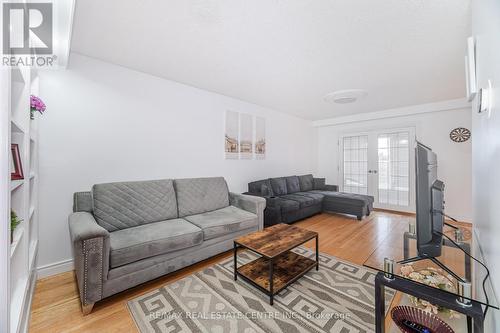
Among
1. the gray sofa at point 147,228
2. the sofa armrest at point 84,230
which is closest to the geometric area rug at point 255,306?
the gray sofa at point 147,228

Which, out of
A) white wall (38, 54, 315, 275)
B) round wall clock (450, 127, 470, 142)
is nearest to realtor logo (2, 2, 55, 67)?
white wall (38, 54, 315, 275)

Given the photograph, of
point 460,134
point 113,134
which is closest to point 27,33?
point 113,134

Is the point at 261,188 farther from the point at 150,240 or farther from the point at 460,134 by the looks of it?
the point at 460,134

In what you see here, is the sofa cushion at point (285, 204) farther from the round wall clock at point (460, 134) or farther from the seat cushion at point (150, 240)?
Answer: the round wall clock at point (460, 134)

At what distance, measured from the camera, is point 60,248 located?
2176 mm

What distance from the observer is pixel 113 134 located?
250 centimetres

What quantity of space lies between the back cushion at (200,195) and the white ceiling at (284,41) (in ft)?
5.02

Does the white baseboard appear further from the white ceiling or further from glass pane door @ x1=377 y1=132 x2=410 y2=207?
glass pane door @ x1=377 y1=132 x2=410 y2=207

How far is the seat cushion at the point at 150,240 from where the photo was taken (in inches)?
67.3

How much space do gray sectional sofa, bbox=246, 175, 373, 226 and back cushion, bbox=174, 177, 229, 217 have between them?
83 cm

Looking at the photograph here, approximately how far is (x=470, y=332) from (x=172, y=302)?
1.85m

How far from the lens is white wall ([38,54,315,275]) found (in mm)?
2129

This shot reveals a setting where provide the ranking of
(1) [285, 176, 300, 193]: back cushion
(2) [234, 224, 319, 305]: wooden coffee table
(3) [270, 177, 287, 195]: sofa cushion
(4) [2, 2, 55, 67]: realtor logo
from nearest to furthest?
(4) [2, 2, 55, 67]: realtor logo → (2) [234, 224, 319, 305]: wooden coffee table → (3) [270, 177, 287, 195]: sofa cushion → (1) [285, 176, 300, 193]: back cushion

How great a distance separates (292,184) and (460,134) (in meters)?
3.41
